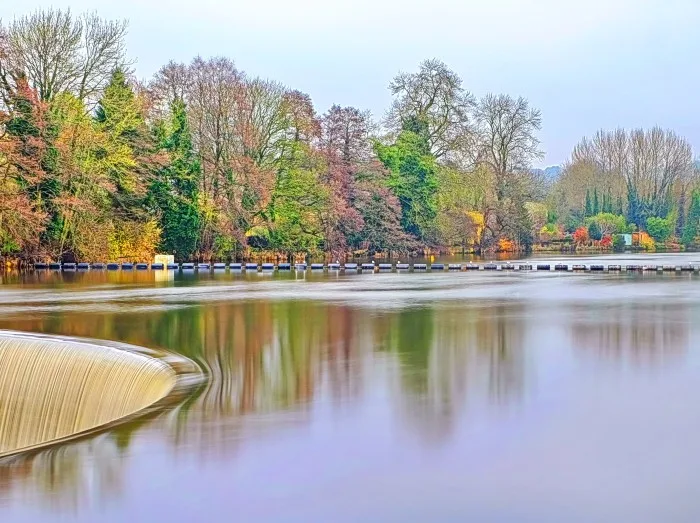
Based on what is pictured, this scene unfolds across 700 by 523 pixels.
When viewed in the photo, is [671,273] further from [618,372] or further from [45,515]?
[45,515]

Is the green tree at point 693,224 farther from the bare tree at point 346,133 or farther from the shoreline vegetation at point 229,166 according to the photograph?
the bare tree at point 346,133

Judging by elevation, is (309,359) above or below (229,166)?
below

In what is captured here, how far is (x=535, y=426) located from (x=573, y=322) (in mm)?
8771

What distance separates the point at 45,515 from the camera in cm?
654

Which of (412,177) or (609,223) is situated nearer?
(412,177)

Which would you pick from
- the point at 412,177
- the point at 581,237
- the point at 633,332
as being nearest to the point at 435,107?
the point at 412,177

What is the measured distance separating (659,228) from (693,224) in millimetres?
3034

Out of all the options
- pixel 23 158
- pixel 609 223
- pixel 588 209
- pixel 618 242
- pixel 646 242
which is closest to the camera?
pixel 23 158

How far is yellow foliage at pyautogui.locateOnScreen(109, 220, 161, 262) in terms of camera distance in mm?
36969

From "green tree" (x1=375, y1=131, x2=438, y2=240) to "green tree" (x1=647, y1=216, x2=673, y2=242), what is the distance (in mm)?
29161

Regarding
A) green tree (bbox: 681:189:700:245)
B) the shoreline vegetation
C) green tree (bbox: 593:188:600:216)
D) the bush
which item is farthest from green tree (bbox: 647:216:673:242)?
the shoreline vegetation

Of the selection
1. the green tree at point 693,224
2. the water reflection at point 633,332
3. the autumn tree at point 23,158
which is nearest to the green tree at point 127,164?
the autumn tree at point 23,158

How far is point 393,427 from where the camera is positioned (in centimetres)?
875

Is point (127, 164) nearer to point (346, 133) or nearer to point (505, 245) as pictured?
point (346, 133)
